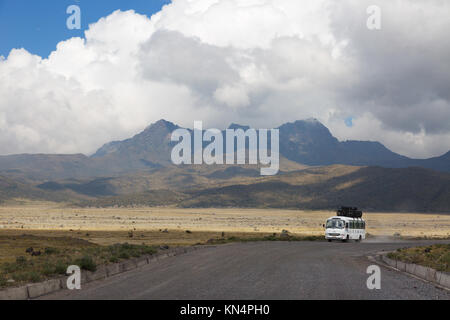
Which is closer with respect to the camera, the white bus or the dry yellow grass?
the white bus

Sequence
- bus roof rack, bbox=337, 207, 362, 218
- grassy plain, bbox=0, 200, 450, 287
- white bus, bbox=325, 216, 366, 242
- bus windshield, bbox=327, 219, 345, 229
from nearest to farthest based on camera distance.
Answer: grassy plain, bbox=0, 200, 450, 287
white bus, bbox=325, 216, 366, 242
bus windshield, bbox=327, 219, 345, 229
bus roof rack, bbox=337, 207, 362, 218

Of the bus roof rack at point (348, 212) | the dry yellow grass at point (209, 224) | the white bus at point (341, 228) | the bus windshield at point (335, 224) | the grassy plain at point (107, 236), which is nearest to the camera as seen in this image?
the grassy plain at point (107, 236)

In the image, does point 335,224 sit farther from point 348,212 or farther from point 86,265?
point 86,265

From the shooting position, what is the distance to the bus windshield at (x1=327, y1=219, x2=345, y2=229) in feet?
148

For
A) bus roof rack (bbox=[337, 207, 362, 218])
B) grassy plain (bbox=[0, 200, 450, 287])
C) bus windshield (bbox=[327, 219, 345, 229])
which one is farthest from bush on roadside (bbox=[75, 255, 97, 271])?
bus roof rack (bbox=[337, 207, 362, 218])

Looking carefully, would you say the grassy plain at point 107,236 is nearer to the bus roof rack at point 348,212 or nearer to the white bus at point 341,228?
the bus roof rack at point 348,212

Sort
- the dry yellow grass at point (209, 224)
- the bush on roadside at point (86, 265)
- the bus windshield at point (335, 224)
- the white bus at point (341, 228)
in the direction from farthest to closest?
the dry yellow grass at point (209, 224) → the bus windshield at point (335, 224) → the white bus at point (341, 228) → the bush on roadside at point (86, 265)

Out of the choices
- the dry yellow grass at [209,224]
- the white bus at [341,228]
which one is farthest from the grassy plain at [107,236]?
the white bus at [341,228]

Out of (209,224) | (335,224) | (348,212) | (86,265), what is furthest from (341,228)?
(209,224)

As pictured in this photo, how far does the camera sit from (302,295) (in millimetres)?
12812

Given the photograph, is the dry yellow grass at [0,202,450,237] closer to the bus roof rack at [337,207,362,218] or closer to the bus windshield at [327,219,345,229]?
the bus roof rack at [337,207,362,218]

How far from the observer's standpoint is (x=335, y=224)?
45.4 m

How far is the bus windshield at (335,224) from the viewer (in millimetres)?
45031
